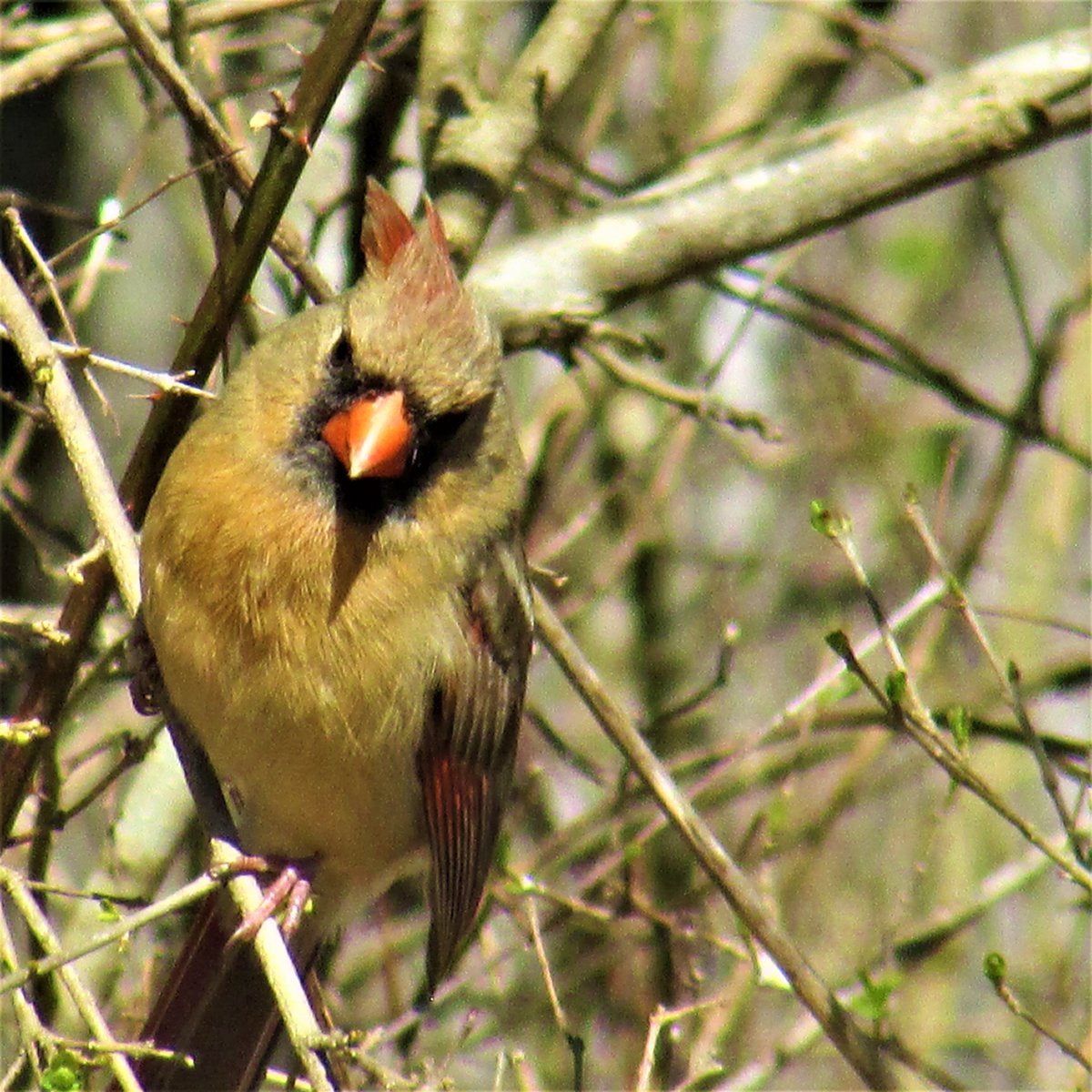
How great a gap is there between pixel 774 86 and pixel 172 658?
3.13 metres

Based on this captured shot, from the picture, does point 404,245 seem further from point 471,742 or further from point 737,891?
point 737,891

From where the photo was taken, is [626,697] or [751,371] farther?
[751,371]

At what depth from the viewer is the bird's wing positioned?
127 inches

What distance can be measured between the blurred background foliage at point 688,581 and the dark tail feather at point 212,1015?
190 millimetres

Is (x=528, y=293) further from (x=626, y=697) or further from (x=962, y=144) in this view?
(x=626, y=697)

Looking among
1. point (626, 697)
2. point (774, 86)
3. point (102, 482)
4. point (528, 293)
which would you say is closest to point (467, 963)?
point (626, 697)

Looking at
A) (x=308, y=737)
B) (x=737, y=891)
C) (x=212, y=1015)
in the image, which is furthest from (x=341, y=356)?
(x=212, y=1015)

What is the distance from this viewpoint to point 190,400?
265cm

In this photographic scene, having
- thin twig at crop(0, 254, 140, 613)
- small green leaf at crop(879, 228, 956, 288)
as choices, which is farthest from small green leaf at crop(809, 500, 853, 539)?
small green leaf at crop(879, 228, 956, 288)

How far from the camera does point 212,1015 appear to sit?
3.41 meters

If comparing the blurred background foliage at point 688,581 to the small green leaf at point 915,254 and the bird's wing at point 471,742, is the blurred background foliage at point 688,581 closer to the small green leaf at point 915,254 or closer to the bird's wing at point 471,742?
the small green leaf at point 915,254

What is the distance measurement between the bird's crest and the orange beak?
0.63 ft

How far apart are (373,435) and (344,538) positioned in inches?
10.5

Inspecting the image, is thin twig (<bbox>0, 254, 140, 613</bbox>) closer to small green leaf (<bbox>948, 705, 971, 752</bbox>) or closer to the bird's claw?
the bird's claw
